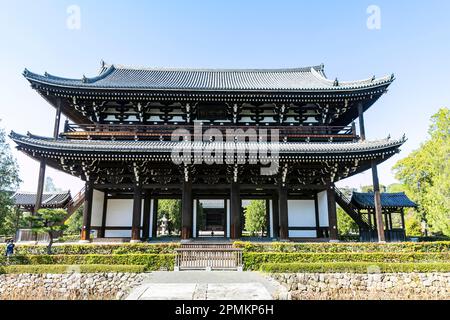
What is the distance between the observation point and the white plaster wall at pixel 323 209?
17.5 meters

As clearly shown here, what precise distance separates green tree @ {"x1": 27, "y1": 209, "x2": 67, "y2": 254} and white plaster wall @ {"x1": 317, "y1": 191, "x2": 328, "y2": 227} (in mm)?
15411

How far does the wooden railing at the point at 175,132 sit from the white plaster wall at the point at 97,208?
390 cm

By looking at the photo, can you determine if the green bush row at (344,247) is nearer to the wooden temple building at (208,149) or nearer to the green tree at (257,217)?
the wooden temple building at (208,149)

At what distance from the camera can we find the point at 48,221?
14375 millimetres

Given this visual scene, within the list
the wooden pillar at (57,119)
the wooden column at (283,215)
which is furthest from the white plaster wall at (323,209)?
the wooden pillar at (57,119)

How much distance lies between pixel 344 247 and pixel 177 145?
10905 mm

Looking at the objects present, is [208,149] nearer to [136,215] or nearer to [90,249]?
[136,215]

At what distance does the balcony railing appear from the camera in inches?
706

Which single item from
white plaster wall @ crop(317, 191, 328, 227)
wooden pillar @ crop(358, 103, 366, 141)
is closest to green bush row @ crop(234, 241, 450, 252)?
white plaster wall @ crop(317, 191, 328, 227)

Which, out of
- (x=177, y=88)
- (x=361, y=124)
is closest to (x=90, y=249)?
(x=177, y=88)

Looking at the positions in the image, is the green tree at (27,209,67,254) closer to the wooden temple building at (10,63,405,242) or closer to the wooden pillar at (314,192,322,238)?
the wooden temple building at (10,63,405,242)

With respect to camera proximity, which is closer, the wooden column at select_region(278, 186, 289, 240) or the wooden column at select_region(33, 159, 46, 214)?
the wooden column at select_region(33, 159, 46, 214)

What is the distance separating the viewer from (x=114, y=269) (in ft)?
38.4
